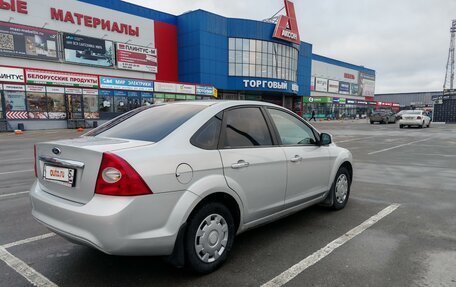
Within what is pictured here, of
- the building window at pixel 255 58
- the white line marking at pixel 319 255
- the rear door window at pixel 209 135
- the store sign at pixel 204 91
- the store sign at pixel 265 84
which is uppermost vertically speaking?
the building window at pixel 255 58

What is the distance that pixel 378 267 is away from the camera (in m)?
3.29

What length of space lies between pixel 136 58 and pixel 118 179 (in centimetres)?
3770

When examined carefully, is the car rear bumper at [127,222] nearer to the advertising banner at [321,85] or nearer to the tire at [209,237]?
the tire at [209,237]

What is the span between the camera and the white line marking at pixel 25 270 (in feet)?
9.70

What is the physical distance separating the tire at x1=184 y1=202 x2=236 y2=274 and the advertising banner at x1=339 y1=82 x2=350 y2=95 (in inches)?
2982

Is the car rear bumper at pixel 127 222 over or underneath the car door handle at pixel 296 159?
underneath

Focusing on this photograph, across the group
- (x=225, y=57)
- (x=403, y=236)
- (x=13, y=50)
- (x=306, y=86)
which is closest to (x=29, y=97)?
(x=13, y=50)

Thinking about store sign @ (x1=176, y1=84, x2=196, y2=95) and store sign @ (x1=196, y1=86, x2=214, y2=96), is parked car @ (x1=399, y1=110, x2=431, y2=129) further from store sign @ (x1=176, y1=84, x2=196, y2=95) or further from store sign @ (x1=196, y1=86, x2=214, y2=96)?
store sign @ (x1=176, y1=84, x2=196, y2=95)

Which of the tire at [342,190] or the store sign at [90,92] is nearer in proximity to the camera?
the tire at [342,190]

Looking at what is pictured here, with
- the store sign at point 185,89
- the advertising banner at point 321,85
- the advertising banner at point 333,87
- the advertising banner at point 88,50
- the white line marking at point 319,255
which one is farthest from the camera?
the advertising banner at point 333,87

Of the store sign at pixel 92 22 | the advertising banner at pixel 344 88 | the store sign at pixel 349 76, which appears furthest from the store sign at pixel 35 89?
the store sign at pixel 349 76

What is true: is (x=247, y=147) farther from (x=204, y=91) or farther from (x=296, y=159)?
(x=204, y=91)

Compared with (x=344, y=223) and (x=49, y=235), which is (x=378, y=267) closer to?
(x=344, y=223)

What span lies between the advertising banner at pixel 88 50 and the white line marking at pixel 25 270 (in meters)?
32.7
